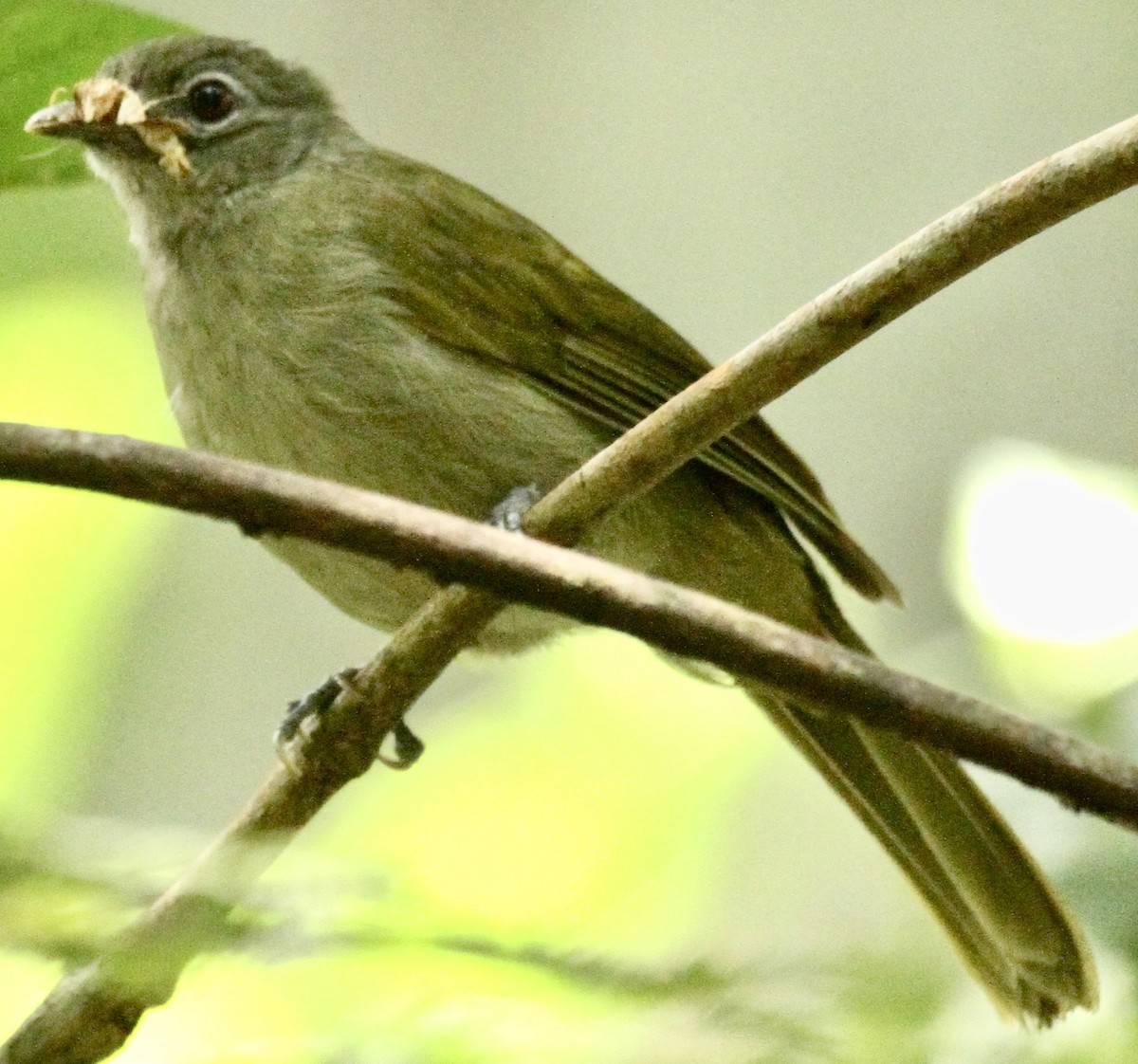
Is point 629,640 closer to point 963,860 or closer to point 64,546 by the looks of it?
point 963,860

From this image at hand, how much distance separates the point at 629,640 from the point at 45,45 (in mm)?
1463

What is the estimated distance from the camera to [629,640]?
2.46 m

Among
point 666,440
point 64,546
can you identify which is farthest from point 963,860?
point 64,546

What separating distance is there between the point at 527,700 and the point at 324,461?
0.40 meters

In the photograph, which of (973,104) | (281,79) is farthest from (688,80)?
(281,79)

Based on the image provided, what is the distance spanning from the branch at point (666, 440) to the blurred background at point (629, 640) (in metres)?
0.04

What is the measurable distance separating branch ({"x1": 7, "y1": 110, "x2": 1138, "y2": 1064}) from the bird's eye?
1392 mm

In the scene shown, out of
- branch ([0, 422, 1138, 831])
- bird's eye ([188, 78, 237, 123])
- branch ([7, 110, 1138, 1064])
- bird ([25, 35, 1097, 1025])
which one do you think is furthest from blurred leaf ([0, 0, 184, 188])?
bird's eye ([188, 78, 237, 123])

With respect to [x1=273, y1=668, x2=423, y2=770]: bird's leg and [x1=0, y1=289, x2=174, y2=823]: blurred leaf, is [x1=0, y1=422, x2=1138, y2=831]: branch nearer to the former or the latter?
[x1=0, y1=289, x2=174, y2=823]: blurred leaf

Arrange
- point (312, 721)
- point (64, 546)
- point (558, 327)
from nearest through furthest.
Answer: point (64, 546), point (312, 721), point (558, 327)

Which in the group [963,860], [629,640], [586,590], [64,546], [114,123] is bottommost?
[963,860]

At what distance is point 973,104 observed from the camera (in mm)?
5105

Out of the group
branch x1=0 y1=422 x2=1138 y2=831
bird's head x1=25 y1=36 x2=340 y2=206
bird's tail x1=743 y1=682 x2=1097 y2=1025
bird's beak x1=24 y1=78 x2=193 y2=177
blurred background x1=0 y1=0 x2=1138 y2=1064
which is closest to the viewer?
branch x1=0 y1=422 x2=1138 y2=831

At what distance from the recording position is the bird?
207 centimetres
